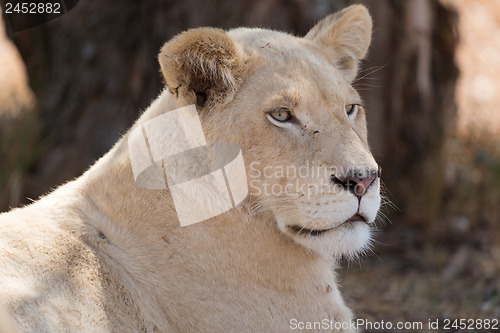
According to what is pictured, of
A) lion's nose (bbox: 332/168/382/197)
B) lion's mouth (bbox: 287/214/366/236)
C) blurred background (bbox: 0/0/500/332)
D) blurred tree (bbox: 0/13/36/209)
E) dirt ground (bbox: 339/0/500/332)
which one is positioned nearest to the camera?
lion's nose (bbox: 332/168/382/197)

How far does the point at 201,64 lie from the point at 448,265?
169 inches

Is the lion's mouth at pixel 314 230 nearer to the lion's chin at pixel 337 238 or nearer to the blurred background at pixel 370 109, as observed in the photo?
the lion's chin at pixel 337 238

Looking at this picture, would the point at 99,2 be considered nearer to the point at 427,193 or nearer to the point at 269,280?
the point at 427,193

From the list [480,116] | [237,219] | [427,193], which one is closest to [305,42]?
[237,219]

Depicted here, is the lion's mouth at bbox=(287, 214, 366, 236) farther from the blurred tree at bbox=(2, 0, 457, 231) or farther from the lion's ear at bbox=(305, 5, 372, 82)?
the blurred tree at bbox=(2, 0, 457, 231)

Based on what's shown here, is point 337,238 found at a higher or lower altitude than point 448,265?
higher

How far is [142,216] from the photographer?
3.36 metres

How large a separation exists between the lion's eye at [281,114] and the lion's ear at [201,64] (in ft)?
0.81

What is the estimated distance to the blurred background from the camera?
670cm

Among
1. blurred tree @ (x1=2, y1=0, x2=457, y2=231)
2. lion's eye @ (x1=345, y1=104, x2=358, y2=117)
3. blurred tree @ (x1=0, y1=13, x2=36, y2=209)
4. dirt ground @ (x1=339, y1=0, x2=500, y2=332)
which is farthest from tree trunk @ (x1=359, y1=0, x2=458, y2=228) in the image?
blurred tree @ (x1=0, y1=13, x2=36, y2=209)

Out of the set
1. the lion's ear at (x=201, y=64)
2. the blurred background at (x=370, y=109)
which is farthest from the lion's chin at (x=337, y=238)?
the blurred background at (x=370, y=109)

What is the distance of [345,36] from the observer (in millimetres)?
3986

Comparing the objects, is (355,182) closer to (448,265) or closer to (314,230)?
(314,230)

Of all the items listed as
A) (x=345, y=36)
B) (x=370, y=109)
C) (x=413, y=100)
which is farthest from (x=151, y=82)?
(x=345, y=36)
